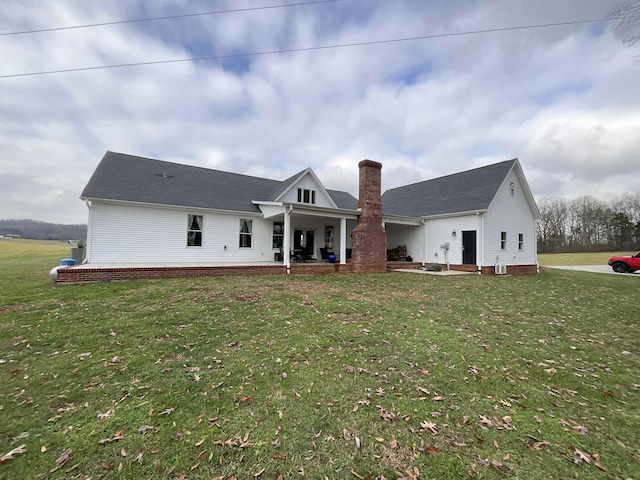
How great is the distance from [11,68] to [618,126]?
1005 inches

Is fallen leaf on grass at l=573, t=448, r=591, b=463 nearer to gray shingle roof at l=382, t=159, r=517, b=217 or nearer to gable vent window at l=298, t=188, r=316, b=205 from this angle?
gray shingle roof at l=382, t=159, r=517, b=217

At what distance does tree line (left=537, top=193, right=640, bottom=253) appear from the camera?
43500 mm

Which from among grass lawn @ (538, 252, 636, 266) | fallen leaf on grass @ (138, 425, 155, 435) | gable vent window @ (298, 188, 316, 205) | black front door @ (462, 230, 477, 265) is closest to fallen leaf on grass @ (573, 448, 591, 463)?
fallen leaf on grass @ (138, 425, 155, 435)

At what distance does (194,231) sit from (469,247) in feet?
50.3

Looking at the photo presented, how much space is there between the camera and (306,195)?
17766 millimetres

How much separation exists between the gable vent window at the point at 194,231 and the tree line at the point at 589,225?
173 ft

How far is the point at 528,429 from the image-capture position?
8.91 feet

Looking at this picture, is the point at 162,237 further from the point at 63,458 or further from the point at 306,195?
the point at 63,458

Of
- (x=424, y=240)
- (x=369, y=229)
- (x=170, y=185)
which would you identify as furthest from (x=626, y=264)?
(x=170, y=185)

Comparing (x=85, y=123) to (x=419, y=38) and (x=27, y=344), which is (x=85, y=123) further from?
(x=419, y=38)

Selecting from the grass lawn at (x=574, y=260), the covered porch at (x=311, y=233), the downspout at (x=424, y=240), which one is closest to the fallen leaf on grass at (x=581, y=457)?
the covered porch at (x=311, y=233)

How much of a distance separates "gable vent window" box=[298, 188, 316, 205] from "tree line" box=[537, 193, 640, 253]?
151 ft

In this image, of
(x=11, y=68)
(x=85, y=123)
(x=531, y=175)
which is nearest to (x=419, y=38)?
(x=11, y=68)

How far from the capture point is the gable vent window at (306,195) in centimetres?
1752
